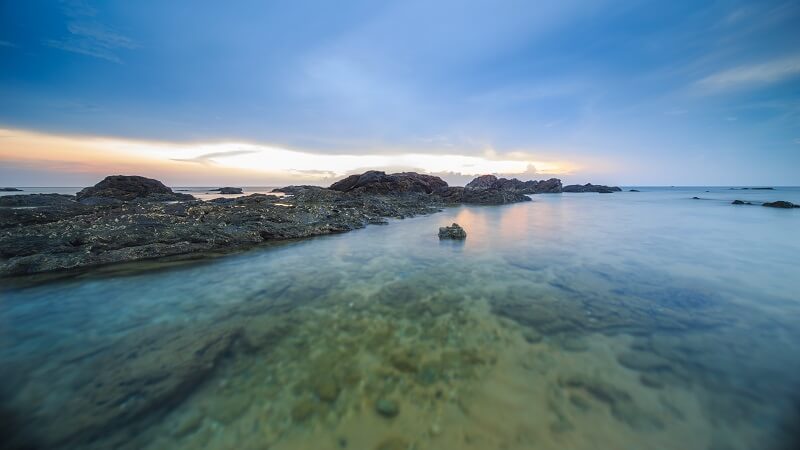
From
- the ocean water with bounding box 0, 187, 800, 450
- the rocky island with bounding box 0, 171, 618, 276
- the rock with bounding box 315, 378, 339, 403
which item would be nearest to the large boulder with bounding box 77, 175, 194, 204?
the rocky island with bounding box 0, 171, 618, 276

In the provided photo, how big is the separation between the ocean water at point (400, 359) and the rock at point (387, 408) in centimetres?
1

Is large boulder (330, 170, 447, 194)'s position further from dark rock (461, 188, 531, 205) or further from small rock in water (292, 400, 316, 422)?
small rock in water (292, 400, 316, 422)

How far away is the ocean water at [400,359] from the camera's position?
8.58 ft

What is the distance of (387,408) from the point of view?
290 cm

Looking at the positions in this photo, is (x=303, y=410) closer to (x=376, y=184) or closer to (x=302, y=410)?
(x=302, y=410)

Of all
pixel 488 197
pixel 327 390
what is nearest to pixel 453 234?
pixel 327 390

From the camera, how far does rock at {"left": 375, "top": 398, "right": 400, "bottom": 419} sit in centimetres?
282

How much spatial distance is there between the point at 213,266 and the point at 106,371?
15.8 ft

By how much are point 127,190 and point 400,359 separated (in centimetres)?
3844

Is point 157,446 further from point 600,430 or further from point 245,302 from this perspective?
point 600,430

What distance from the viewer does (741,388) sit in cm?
318

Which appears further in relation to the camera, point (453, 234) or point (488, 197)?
point (488, 197)

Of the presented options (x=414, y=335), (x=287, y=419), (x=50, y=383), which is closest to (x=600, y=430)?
(x=414, y=335)

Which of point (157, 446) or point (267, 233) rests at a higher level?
point (267, 233)
